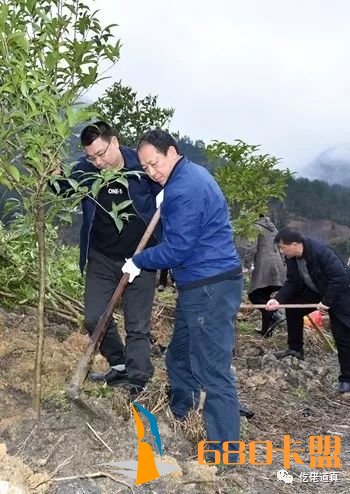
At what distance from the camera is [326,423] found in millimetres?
4594

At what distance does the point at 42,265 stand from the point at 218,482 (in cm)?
134

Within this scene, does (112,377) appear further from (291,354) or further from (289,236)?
(291,354)

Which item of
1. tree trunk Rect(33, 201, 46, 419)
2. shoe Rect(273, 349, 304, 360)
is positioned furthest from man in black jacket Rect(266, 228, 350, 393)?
tree trunk Rect(33, 201, 46, 419)

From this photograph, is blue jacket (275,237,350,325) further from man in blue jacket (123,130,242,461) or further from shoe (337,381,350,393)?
man in blue jacket (123,130,242,461)

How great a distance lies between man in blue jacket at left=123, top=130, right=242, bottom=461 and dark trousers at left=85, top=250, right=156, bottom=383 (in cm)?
55

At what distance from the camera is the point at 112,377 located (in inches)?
156

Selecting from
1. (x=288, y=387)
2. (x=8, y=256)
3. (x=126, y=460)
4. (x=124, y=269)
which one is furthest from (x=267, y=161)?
(x=126, y=460)

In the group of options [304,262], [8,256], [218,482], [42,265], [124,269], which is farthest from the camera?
[304,262]

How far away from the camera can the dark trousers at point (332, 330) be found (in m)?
5.49

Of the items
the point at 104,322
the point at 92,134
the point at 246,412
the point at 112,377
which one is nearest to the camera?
the point at 92,134

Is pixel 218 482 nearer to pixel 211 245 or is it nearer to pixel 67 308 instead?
pixel 211 245

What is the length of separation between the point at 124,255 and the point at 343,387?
8.50ft

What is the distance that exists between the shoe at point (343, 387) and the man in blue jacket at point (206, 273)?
94.5 inches

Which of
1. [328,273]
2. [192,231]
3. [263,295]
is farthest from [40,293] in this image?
[263,295]
